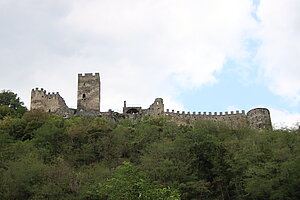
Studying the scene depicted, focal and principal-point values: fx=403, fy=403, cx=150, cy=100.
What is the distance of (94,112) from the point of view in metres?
54.3

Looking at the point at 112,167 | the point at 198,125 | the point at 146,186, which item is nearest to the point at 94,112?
the point at 198,125

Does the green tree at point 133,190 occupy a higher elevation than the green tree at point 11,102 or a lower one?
lower

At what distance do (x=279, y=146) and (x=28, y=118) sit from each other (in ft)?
88.6

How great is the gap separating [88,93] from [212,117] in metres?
17.7

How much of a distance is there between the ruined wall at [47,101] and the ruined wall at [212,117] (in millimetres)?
14194

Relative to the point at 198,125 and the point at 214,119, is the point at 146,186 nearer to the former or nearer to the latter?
the point at 198,125

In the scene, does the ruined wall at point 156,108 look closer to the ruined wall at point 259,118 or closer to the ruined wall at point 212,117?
the ruined wall at point 212,117

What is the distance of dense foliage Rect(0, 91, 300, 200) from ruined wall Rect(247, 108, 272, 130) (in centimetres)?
891

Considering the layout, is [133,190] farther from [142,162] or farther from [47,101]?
[47,101]

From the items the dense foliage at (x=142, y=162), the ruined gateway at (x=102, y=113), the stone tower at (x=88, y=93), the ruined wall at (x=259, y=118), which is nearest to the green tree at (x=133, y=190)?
the dense foliage at (x=142, y=162)

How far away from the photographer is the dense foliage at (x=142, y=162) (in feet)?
98.7

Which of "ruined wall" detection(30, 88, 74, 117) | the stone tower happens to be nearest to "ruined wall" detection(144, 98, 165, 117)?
the stone tower

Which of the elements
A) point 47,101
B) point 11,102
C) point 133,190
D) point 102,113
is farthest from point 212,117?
point 133,190

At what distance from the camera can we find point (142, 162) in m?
34.6
